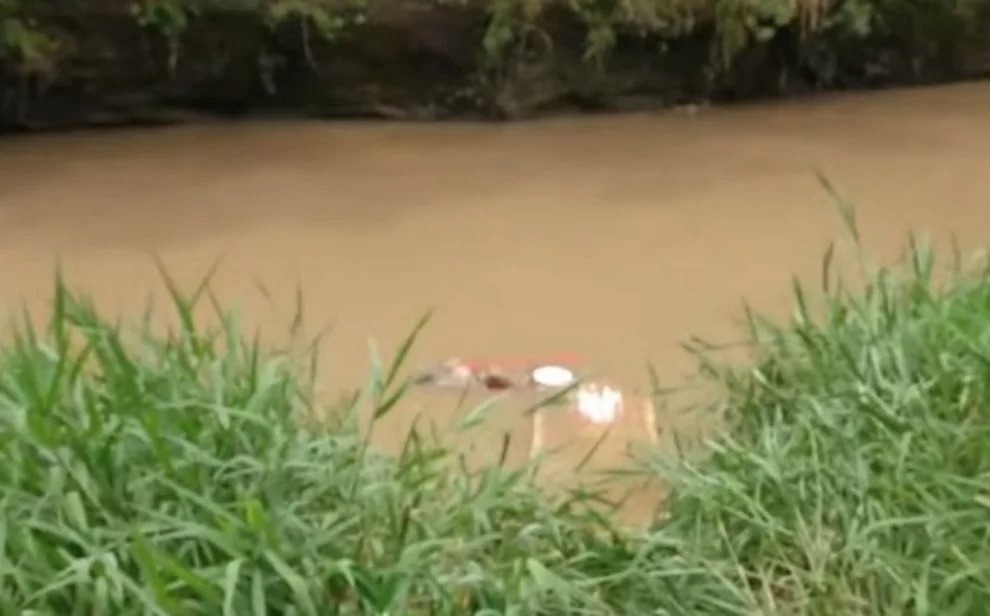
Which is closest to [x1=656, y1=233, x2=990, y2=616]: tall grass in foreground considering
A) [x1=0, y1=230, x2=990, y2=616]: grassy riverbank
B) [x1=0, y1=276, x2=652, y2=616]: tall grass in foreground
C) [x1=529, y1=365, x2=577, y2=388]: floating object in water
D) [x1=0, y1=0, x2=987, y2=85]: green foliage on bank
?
[x1=0, y1=230, x2=990, y2=616]: grassy riverbank

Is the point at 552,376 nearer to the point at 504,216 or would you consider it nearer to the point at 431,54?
the point at 504,216

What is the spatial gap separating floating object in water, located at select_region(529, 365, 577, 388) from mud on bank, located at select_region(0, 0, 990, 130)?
1.82 metres

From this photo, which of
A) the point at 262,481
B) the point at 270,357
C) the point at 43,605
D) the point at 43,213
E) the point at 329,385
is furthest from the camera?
the point at 43,213

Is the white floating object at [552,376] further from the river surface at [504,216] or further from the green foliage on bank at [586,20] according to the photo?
the green foliage on bank at [586,20]

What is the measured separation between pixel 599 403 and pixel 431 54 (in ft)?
7.13

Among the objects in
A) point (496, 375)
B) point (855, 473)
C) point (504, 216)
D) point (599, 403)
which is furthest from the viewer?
point (504, 216)

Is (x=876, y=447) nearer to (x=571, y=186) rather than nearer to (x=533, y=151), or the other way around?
(x=571, y=186)

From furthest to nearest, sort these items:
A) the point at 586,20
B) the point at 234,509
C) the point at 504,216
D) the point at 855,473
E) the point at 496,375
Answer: the point at 586,20 < the point at 504,216 < the point at 496,375 < the point at 855,473 < the point at 234,509

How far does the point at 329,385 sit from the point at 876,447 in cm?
100

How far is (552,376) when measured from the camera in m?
3.16

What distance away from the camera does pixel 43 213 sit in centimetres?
408

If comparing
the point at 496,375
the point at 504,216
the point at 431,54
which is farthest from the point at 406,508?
the point at 431,54

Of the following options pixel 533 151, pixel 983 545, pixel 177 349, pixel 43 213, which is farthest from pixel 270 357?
pixel 533 151

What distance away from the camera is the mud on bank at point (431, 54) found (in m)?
4.73
